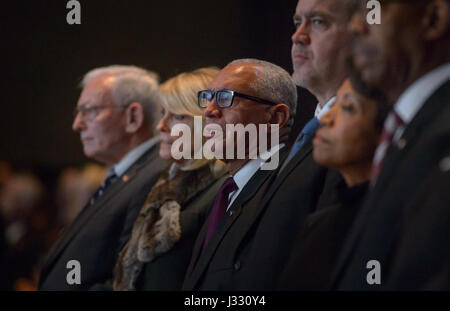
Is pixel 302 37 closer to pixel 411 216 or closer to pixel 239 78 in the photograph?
pixel 239 78

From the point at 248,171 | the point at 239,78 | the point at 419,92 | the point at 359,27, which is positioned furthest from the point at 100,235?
the point at 419,92

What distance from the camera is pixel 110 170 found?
4113 mm

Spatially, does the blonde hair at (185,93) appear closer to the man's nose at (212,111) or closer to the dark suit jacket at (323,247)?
the man's nose at (212,111)

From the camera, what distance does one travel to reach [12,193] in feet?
18.5

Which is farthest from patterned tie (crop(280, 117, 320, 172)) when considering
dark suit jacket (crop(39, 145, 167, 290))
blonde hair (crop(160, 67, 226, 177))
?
dark suit jacket (crop(39, 145, 167, 290))

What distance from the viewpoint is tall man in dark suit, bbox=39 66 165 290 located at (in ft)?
11.5

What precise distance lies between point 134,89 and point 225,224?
1791 millimetres

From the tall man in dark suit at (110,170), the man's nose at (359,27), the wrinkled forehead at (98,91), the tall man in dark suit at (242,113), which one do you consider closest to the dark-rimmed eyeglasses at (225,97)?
the tall man in dark suit at (242,113)

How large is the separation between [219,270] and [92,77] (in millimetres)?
2208

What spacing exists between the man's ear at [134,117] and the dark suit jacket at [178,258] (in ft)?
3.42

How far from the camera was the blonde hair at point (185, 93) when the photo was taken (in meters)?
3.53

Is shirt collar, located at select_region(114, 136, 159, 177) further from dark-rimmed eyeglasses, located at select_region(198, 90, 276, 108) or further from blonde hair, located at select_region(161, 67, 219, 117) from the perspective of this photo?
dark-rimmed eyeglasses, located at select_region(198, 90, 276, 108)
